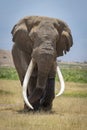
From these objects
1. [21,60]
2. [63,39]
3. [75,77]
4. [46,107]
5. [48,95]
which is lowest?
[75,77]

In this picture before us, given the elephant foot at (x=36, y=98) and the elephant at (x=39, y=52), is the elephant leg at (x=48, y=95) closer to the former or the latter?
the elephant at (x=39, y=52)

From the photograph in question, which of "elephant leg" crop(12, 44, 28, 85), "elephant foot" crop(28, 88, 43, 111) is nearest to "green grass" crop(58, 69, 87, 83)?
"elephant leg" crop(12, 44, 28, 85)

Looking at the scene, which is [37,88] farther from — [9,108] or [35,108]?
[9,108]

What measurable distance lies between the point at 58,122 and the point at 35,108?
3.34 metres

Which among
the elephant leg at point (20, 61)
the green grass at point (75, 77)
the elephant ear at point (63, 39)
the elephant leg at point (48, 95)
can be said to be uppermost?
the elephant ear at point (63, 39)

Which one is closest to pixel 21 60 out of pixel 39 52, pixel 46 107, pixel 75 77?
pixel 46 107

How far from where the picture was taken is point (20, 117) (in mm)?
16562

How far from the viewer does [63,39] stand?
1948 centimetres

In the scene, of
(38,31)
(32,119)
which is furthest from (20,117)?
(38,31)

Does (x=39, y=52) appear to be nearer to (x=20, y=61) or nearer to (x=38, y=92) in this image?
(x=38, y=92)

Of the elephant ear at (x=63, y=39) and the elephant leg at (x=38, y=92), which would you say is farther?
the elephant ear at (x=63, y=39)

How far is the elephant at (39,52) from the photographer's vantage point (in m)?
17.6

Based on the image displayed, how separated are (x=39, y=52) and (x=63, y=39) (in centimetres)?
222

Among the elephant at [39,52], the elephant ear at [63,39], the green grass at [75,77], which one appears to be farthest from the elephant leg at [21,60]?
the green grass at [75,77]
